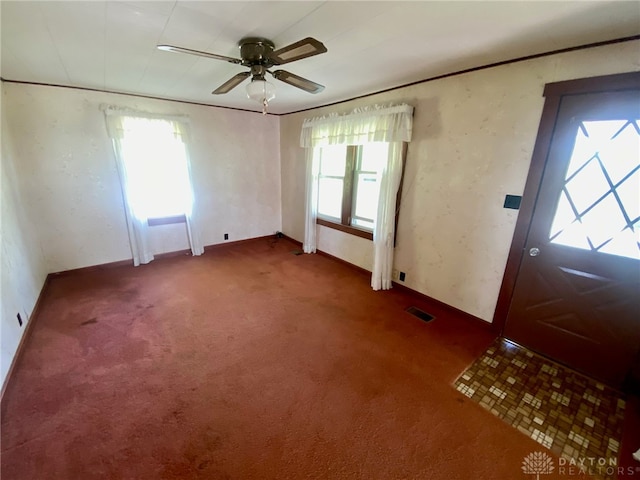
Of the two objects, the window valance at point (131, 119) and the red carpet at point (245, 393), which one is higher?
the window valance at point (131, 119)

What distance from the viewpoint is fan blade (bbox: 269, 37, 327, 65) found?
1.35m

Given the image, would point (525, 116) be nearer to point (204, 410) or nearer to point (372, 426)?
point (372, 426)

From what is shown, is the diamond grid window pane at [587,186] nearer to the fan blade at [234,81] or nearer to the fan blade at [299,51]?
the fan blade at [299,51]

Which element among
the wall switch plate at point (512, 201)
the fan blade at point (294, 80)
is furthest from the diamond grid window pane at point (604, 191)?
the fan blade at point (294, 80)

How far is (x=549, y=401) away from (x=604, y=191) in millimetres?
1495

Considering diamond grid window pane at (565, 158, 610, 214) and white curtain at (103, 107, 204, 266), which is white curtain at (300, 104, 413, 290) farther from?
white curtain at (103, 107, 204, 266)

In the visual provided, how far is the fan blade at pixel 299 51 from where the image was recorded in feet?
4.43

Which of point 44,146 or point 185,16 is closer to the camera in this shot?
point 185,16

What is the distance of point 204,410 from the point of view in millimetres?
1683

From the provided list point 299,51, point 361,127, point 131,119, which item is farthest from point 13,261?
point 361,127

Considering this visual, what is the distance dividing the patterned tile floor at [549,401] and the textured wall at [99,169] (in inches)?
159

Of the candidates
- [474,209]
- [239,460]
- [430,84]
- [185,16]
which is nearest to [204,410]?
[239,460]

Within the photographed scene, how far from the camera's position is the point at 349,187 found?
375cm

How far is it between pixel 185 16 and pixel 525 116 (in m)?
2.48
